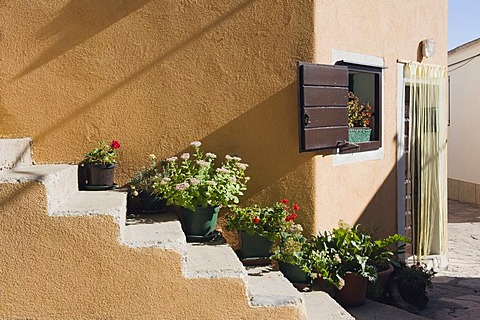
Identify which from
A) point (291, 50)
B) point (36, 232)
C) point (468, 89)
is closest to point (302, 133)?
point (291, 50)

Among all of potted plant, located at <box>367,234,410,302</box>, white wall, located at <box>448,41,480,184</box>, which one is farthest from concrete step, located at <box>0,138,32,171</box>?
white wall, located at <box>448,41,480,184</box>

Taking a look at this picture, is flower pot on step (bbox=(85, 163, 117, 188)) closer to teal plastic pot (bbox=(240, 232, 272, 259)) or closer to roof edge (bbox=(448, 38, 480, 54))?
teal plastic pot (bbox=(240, 232, 272, 259))

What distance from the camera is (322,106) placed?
5301mm

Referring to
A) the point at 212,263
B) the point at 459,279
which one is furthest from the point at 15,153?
the point at 459,279

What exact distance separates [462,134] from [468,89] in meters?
1.23

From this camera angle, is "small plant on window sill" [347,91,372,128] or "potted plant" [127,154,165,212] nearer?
"potted plant" [127,154,165,212]

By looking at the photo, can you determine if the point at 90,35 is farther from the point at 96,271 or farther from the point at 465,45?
the point at 465,45

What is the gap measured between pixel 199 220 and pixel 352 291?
1.63m

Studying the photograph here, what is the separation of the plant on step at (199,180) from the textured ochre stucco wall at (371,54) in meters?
0.92

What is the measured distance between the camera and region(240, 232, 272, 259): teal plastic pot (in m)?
4.93

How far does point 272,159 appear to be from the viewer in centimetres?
527

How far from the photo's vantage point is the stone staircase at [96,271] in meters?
3.72

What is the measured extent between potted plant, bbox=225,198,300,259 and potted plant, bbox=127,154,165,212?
2.20 feet

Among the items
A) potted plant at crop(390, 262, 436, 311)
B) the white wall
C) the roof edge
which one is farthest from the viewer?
the white wall
